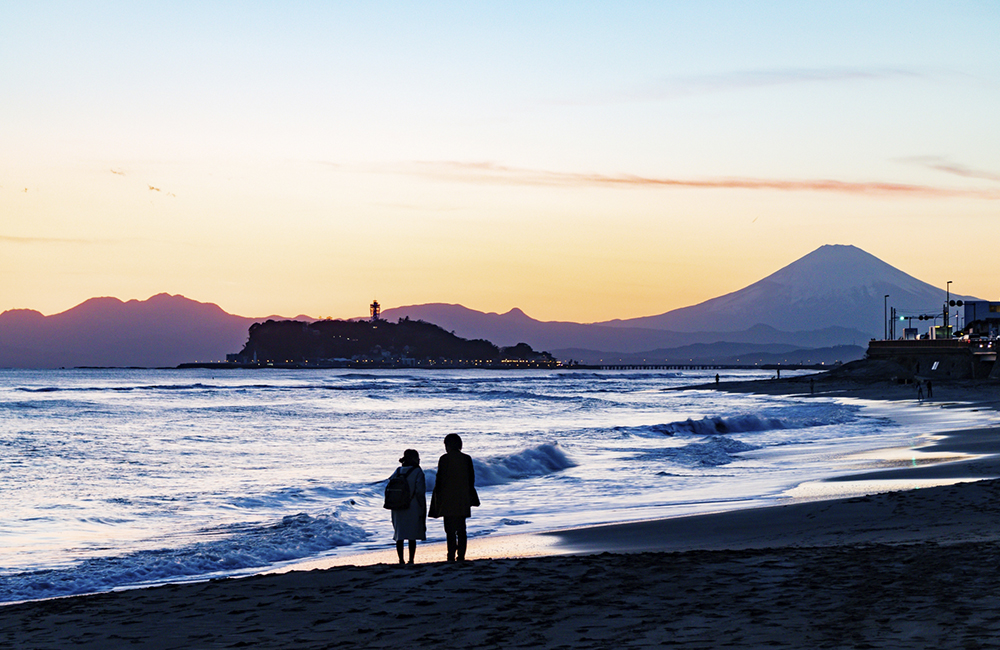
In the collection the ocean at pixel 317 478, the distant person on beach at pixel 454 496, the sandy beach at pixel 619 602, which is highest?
the distant person on beach at pixel 454 496

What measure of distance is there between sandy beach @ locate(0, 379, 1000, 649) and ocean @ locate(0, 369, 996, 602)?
9.94 ft

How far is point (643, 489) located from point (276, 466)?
10.6m

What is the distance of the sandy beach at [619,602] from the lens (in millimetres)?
6121

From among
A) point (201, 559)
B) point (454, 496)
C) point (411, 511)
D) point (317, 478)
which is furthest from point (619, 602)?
point (317, 478)

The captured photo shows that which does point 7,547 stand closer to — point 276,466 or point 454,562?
point 454,562

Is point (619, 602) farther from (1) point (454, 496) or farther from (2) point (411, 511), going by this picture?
(2) point (411, 511)

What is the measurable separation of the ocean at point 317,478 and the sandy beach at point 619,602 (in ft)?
9.94

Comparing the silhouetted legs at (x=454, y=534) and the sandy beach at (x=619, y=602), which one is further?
the silhouetted legs at (x=454, y=534)

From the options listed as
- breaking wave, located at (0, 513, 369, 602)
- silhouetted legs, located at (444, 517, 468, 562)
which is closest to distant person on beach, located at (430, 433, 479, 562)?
silhouetted legs, located at (444, 517, 468, 562)

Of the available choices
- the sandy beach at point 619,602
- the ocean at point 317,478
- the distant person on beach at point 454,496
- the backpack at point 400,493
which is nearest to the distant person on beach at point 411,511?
the backpack at point 400,493

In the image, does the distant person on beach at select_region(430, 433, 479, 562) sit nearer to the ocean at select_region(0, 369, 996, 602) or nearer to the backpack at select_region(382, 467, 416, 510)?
the backpack at select_region(382, 467, 416, 510)

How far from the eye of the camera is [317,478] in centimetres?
2116

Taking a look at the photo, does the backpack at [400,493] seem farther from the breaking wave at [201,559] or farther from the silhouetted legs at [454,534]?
the breaking wave at [201,559]

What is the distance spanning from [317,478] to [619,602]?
15.0 m
